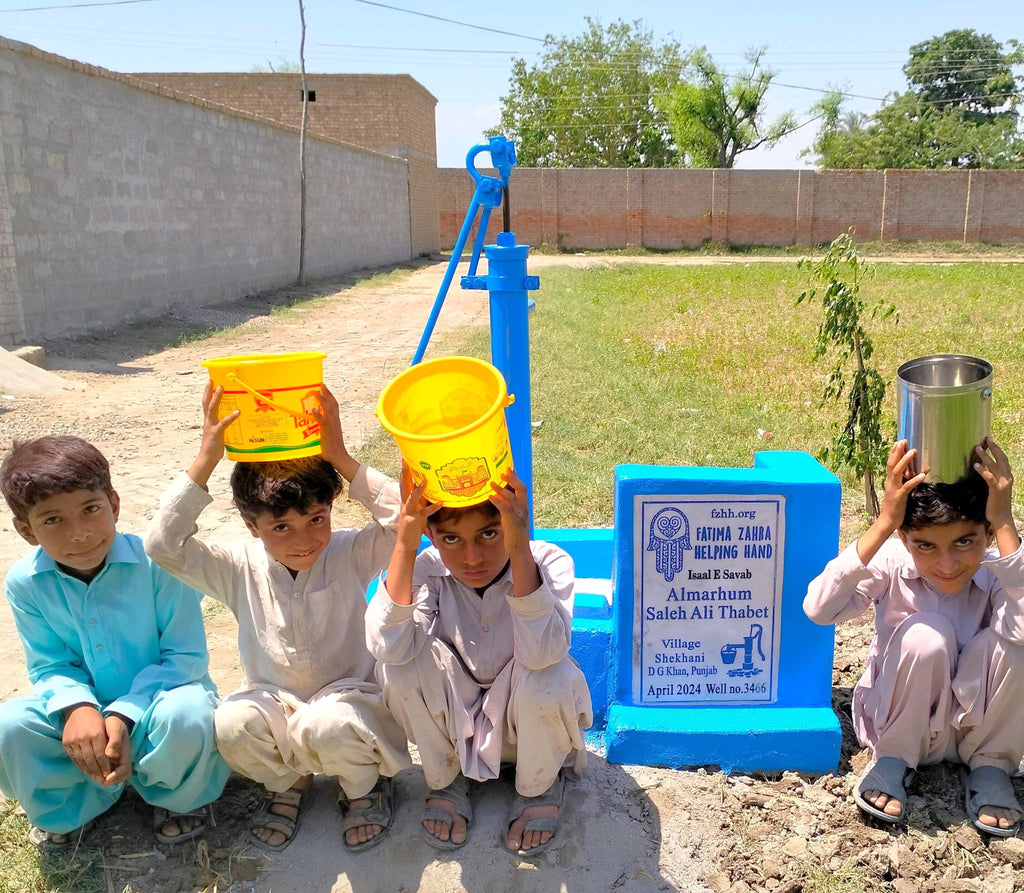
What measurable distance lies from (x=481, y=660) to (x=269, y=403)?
776 mm

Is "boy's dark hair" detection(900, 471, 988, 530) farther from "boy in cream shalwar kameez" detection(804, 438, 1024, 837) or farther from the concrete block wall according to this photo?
the concrete block wall

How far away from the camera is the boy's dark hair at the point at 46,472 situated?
6.78 feet

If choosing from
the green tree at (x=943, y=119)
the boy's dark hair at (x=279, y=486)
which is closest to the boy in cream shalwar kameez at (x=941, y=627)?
the boy's dark hair at (x=279, y=486)

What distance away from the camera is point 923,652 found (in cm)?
213

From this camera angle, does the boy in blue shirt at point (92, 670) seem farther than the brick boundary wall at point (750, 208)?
No

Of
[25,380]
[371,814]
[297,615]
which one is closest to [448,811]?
[371,814]

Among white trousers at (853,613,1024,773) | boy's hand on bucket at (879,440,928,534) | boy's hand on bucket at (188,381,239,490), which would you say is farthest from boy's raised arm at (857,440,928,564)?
boy's hand on bucket at (188,381,239,490)

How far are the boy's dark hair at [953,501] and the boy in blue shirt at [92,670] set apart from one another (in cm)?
174

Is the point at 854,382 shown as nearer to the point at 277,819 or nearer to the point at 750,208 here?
the point at 277,819

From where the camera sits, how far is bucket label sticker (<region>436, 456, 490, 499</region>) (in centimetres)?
179

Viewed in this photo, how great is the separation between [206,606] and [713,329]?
26.2 feet

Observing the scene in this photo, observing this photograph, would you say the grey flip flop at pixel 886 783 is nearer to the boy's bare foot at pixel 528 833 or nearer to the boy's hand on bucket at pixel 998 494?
the boy's hand on bucket at pixel 998 494

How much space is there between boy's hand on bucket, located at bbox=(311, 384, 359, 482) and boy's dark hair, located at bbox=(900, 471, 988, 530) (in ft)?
4.26

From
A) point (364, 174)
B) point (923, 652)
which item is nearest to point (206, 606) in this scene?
point (923, 652)
